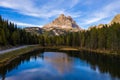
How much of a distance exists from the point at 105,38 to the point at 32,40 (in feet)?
307

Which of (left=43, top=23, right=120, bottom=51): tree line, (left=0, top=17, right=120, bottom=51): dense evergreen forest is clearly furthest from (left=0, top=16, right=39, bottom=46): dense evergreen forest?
(left=43, top=23, right=120, bottom=51): tree line

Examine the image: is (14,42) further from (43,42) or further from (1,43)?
(43,42)

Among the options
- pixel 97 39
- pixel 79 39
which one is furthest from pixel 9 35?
pixel 79 39

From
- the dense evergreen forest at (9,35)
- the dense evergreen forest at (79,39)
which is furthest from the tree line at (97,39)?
the dense evergreen forest at (9,35)

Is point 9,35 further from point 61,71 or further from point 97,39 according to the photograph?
point 61,71

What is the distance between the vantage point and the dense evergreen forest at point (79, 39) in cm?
9856

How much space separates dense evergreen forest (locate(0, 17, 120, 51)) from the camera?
3880 inches

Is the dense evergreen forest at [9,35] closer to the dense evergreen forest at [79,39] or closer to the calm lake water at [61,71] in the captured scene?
the dense evergreen forest at [79,39]

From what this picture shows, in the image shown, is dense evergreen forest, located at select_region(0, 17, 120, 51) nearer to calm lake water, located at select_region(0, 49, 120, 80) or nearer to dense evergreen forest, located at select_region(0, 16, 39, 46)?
dense evergreen forest, located at select_region(0, 16, 39, 46)

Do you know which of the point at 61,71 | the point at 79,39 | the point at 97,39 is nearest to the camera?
the point at 61,71

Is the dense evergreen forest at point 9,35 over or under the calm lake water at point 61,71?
over

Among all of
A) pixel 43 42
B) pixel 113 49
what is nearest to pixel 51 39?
pixel 43 42

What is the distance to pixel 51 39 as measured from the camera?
19588 centimetres

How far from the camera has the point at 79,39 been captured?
160 m
